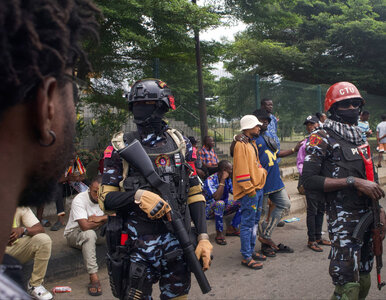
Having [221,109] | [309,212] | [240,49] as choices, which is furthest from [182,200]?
[240,49]

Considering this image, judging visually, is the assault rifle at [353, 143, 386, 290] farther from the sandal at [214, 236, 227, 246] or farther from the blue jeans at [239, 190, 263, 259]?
the sandal at [214, 236, 227, 246]

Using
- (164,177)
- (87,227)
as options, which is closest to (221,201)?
(87,227)

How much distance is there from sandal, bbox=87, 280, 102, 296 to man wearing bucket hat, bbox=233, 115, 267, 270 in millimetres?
1765

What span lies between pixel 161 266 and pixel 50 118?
5.85 feet

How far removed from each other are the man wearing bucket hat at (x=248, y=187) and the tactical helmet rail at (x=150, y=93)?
6.68 ft

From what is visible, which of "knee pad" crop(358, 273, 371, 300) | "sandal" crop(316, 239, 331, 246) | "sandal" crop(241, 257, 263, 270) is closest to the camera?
"knee pad" crop(358, 273, 371, 300)

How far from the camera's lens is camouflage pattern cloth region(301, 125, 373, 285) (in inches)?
106

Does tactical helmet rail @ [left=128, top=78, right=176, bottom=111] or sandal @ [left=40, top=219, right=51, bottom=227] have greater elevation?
tactical helmet rail @ [left=128, top=78, right=176, bottom=111]

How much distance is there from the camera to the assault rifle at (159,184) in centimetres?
227

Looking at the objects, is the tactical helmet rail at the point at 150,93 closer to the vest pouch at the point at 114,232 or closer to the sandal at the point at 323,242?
the vest pouch at the point at 114,232

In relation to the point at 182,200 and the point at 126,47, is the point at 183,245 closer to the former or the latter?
the point at 182,200

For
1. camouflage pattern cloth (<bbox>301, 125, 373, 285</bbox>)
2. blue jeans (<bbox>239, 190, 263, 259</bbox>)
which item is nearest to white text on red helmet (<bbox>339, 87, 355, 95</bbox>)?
camouflage pattern cloth (<bbox>301, 125, 373, 285</bbox>)

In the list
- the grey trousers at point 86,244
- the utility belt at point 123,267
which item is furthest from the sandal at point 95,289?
the utility belt at point 123,267

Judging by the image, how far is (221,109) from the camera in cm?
962
